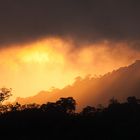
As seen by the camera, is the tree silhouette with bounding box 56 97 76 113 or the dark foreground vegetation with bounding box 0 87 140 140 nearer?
the dark foreground vegetation with bounding box 0 87 140 140

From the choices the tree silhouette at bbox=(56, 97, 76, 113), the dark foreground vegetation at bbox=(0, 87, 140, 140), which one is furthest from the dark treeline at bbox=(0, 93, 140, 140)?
the tree silhouette at bbox=(56, 97, 76, 113)

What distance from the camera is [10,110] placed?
357 feet

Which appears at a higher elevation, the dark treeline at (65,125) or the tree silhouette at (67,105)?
the tree silhouette at (67,105)

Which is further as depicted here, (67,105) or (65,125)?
(67,105)

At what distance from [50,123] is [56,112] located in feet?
26.6

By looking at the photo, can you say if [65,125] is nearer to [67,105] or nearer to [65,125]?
[65,125]

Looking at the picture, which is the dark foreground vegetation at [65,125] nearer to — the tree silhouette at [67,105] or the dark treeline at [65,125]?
the dark treeline at [65,125]

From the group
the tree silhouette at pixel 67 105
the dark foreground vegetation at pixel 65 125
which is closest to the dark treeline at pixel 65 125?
the dark foreground vegetation at pixel 65 125

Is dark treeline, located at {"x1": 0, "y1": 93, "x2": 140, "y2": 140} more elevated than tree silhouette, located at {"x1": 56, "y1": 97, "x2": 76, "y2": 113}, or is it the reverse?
tree silhouette, located at {"x1": 56, "y1": 97, "x2": 76, "y2": 113}

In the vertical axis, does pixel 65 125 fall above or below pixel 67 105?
below

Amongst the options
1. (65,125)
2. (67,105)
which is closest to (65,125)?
(65,125)

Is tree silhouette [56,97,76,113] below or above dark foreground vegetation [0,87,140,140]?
above

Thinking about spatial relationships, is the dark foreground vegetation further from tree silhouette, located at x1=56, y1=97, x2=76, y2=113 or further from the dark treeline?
tree silhouette, located at x1=56, y1=97, x2=76, y2=113

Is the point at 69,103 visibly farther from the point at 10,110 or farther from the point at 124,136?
the point at 124,136
